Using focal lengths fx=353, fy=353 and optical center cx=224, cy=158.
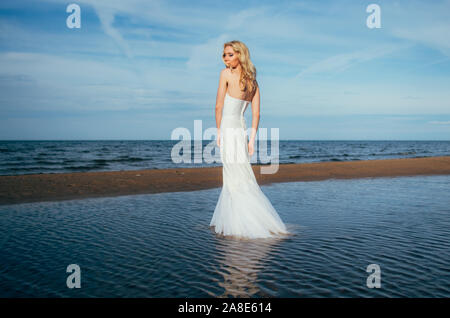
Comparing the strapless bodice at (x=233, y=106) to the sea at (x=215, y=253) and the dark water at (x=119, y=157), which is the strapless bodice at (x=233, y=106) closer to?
the sea at (x=215, y=253)

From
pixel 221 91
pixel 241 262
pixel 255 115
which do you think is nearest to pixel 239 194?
pixel 255 115

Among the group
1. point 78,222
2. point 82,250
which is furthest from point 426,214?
point 78,222

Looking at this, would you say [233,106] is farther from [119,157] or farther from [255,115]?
[119,157]

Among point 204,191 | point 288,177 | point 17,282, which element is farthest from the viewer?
point 288,177

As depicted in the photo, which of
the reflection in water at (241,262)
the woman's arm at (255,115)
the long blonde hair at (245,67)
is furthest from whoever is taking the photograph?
the woman's arm at (255,115)

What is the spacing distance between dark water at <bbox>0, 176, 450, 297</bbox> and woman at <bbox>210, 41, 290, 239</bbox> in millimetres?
377

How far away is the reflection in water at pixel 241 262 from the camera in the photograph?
12.6 feet

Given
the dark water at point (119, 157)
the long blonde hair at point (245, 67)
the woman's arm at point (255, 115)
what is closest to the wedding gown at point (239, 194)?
the woman's arm at point (255, 115)

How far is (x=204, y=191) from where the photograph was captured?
474 inches

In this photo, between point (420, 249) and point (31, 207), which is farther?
point (31, 207)

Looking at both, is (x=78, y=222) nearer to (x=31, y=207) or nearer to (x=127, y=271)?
(x=31, y=207)

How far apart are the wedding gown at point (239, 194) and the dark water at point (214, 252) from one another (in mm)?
338
